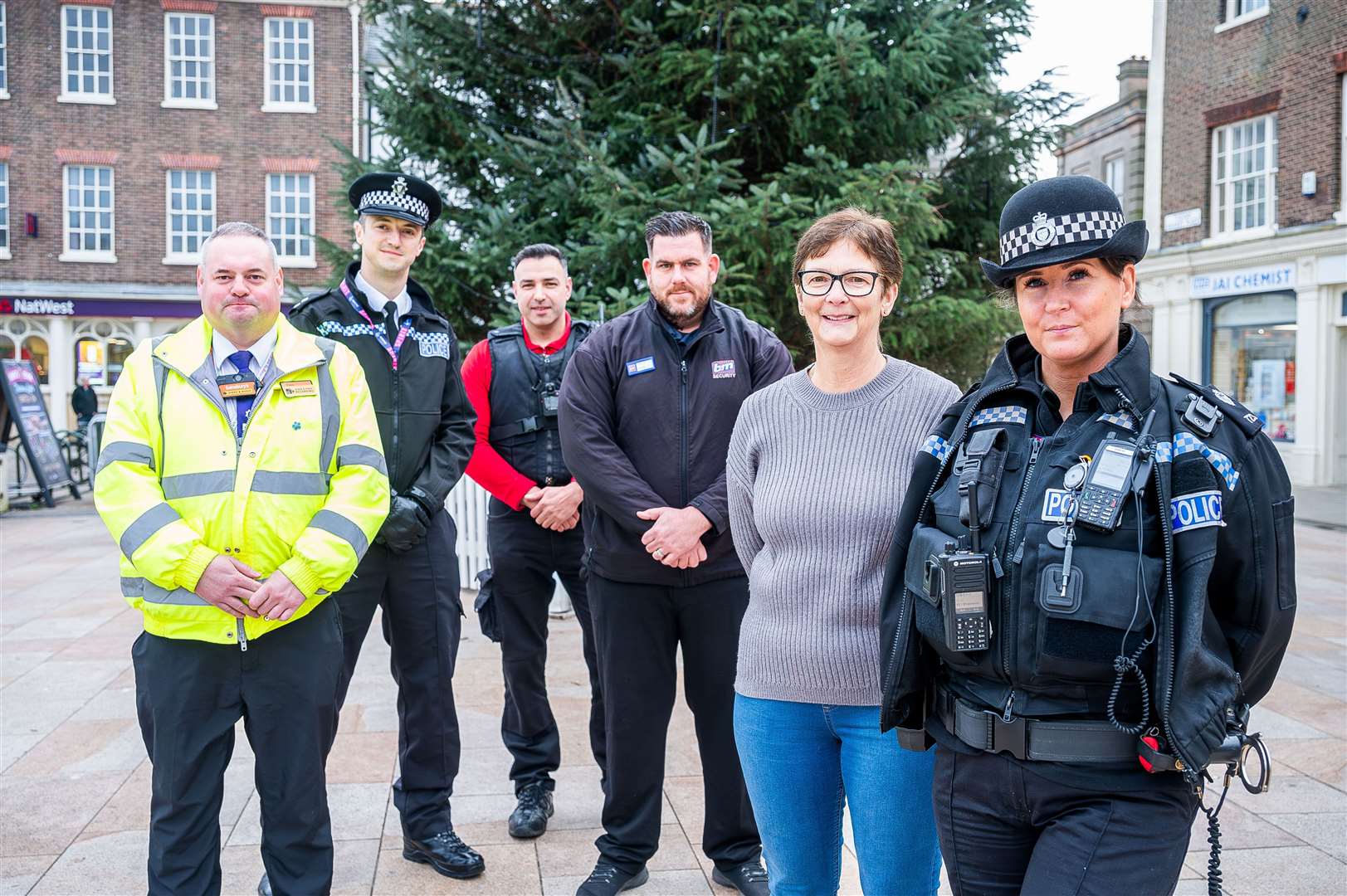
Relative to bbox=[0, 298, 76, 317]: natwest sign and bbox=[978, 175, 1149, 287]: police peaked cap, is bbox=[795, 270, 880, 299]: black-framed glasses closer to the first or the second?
bbox=[978, 175, 1149, 287]: police peaked cap

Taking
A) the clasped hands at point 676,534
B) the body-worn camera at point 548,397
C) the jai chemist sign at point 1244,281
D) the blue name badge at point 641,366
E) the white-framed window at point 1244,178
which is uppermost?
the white-framed window at point 1244,178

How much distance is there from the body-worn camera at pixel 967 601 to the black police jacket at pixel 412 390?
7.36ft

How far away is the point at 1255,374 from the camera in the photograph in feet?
60.2

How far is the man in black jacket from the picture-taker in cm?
358

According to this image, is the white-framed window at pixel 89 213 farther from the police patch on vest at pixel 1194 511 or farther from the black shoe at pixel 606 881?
the police patch on vest at pixel 1194 511

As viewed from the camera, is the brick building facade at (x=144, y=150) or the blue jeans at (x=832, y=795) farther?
the brick building facade at (x=144, y=150)

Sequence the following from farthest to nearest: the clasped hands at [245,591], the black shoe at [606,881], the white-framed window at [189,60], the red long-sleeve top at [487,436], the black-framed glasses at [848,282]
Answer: the white-framed window at [189,60]
the red long-sleeve top at [487,436]
the black shoe at [606,881]
the clasped hands at [245,591]
the black-framed glasses at [848,282]

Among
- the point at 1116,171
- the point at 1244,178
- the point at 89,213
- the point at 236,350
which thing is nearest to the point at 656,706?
the point at 236,350

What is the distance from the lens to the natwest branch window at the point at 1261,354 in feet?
57.7

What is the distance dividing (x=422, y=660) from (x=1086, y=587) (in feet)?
8.68

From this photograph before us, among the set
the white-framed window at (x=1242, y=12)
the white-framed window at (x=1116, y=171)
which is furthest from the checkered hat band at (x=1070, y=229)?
the white-framed window at (x=1116, y=171)

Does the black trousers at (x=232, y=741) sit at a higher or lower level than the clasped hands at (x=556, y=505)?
lower

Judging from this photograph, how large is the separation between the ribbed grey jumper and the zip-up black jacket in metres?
0.77

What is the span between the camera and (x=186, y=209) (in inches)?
933
